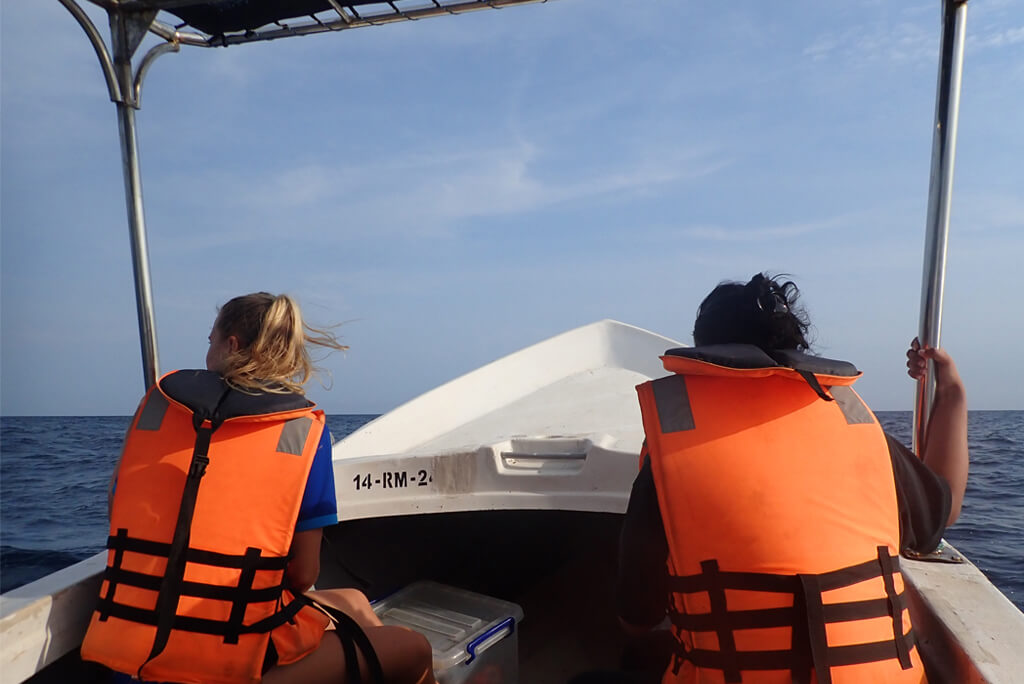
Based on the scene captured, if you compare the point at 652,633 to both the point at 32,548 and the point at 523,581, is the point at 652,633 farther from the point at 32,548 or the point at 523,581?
the point at 32,548

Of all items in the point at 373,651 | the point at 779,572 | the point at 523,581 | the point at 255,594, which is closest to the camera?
the point at 779,572

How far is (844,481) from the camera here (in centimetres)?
130

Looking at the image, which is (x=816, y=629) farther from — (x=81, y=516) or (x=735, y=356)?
(x=81, y=516)

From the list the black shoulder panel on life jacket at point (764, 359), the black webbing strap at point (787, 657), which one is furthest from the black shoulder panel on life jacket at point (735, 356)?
the black webbing strap at point (787, 657)

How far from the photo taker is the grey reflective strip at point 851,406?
53.9 inches

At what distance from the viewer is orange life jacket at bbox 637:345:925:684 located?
4.13 feet

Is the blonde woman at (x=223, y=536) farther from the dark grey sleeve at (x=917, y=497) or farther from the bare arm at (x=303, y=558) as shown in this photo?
the dark grey sleeve at (x=917, y=497)

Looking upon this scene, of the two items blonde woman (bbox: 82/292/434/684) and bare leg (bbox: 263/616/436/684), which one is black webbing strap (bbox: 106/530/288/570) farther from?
bare leg (bbox: 263/616/436/684)

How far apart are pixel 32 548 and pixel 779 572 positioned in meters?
8.60

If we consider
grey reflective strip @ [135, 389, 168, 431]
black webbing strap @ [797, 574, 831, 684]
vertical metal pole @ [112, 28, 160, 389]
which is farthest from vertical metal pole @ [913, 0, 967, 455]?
vertical metal pole @ [112, 28, 160, 389]

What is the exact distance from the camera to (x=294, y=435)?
1.53m

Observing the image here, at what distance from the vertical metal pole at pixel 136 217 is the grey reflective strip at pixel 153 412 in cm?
97

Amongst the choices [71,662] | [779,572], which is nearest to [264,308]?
[71,662]

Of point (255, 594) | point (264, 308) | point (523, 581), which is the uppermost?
point (264, 308)
